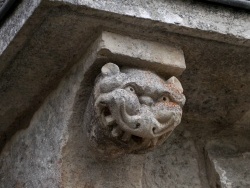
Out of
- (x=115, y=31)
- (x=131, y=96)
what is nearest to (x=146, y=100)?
(x=131, y=96)

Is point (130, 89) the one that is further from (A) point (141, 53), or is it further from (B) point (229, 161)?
(B) point (229, 161)

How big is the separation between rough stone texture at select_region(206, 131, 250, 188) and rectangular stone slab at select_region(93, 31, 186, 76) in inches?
13.1

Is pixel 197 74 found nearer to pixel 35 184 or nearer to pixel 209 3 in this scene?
pixel 209 3

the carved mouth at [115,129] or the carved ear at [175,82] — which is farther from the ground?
the carved ear at [175,82]

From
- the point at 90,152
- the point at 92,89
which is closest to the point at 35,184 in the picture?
the point at 90,152

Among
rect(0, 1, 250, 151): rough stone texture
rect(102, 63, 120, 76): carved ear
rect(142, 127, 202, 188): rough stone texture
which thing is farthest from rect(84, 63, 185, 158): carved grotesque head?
rect(142, 127, 202, 188): rough stone texture

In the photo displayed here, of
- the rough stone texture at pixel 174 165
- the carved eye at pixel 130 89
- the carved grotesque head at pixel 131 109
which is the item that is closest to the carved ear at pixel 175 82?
the carved grotesque head at pixel 131 109

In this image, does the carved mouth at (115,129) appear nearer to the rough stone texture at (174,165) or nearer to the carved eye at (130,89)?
the carved eye at (130,89)

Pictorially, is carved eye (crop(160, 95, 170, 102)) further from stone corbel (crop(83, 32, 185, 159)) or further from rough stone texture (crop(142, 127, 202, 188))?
rough stone texture (crop(142, 127, 202, 188))

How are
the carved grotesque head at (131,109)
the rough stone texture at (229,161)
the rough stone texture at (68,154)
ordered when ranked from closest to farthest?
the carved grotesque head at (131,109) → the rough stone texture at (68,154) → the rough stone texture at (229,161)

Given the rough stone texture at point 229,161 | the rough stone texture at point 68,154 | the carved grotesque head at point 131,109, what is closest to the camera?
the carved grotesque head at point 131,109

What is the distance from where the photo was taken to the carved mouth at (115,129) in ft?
4.70

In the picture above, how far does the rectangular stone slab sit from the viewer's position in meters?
1.48

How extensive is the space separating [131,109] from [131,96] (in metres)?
0.03
